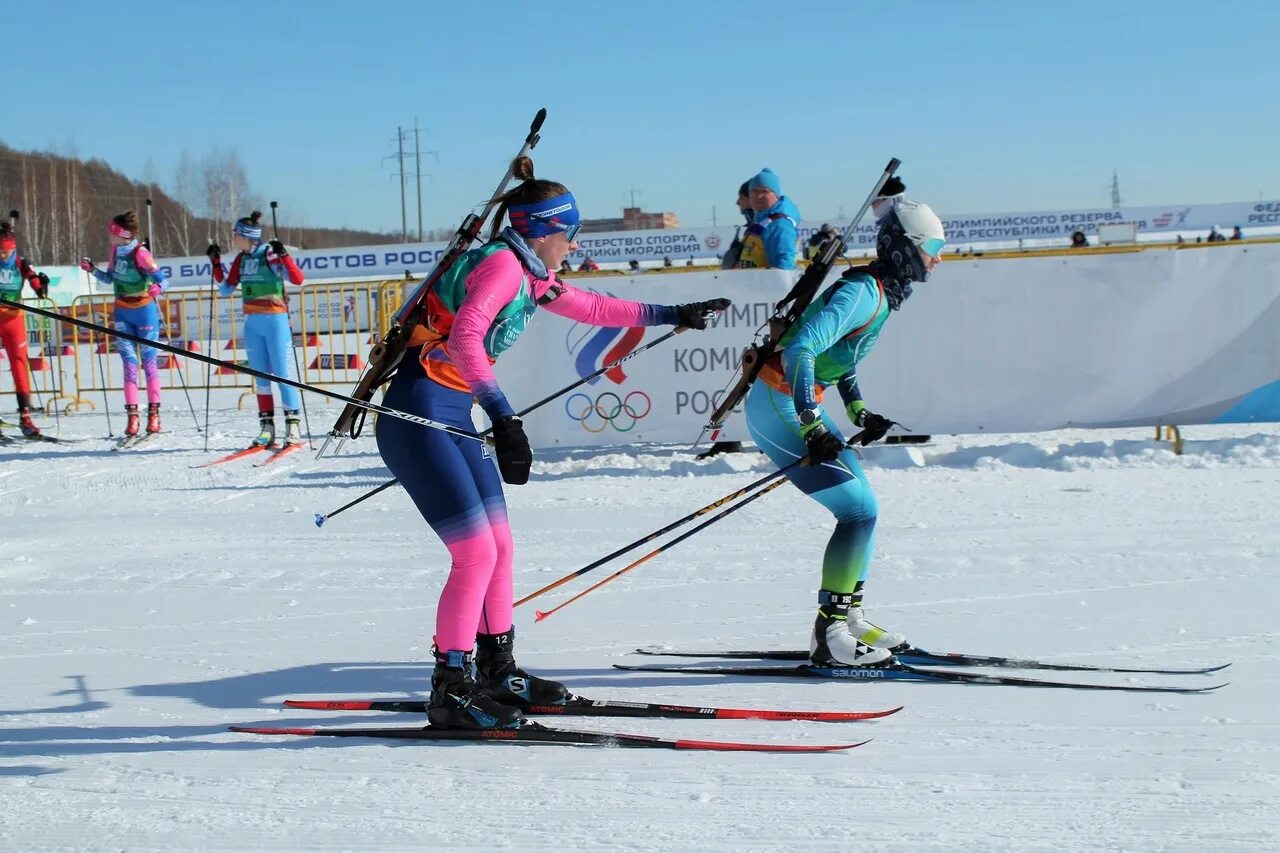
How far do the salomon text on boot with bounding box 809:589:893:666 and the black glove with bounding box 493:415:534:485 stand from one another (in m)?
1.70

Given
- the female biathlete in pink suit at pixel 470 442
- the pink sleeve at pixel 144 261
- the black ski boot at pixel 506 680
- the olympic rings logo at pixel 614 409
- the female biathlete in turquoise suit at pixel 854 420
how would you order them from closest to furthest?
the female biathlete in pink suit at pixel 470 442 → the black ski boot at pixel 506 680 → the female biathlete in turquoise suit at pixel 854 420 → the olympic rings logo at pixel 614 409 → the pink sleeve at pixel 144 261

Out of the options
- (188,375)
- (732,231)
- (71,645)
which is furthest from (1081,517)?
(732,231)

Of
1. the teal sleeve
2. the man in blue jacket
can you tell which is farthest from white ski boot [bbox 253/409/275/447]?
the teal sleeve

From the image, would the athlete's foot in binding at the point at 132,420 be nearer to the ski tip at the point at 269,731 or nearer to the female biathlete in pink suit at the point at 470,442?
the ski tip at the point at 269,731

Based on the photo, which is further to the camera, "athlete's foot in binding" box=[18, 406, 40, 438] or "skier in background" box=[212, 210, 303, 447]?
"athlete's foot in binding" box=[18, 406, 40, 438]

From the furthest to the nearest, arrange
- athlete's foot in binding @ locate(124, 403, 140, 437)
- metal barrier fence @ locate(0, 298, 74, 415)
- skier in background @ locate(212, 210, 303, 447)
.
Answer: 1. metal barrier fence @ locate(0, 298, 74, 415)
2. athlete's foot in binding @ locate(124, 403, 140, 437)
3. skier in background @ locate(212, 210, 303, 447)

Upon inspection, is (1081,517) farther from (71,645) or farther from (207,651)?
(71,645)

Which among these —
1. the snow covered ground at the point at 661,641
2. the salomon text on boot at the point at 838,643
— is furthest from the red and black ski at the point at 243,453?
the salomon text on boot at the point at 838,643

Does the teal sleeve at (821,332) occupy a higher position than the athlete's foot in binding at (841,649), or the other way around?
the teal sleeve at (821,332)

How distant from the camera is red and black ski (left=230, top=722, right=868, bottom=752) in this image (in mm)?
3918

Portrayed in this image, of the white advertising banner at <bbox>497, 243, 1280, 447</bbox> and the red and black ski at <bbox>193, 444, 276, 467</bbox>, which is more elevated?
the white advertising banner at <bbox>497, 243, 1280, 447</bbox>

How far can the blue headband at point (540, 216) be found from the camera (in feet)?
13.8

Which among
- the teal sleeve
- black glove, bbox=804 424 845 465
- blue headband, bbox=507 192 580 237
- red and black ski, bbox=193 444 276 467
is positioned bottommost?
red and black ski, bbox=193 444 276 467

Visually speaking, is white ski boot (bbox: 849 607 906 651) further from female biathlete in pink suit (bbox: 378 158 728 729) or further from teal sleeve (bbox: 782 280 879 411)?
female biathlete in pink suit (bbox: 378 158 728 729)
